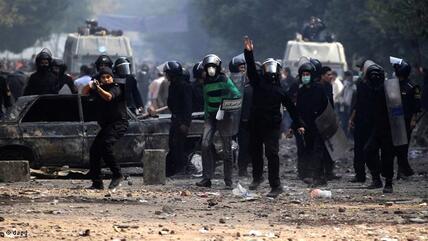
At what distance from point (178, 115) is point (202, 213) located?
5400 mm

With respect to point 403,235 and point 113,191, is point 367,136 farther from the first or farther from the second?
point 403,235

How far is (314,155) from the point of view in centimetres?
1683

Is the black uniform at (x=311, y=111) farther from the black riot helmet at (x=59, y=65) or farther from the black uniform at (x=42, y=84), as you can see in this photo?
the black riot helmet at (x=59, y=65)

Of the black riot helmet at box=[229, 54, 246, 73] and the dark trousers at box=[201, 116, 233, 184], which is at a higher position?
the black riot helmet at box=[229, 54, 246, 73]

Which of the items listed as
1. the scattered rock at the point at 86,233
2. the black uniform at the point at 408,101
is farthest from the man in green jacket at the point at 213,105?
the scattered rock at the point at 86,233

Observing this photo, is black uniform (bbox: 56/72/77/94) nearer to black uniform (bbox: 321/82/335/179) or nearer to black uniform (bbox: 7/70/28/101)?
black uniform (bbox: 321/82/335/179)

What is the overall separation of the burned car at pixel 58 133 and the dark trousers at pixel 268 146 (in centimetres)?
262

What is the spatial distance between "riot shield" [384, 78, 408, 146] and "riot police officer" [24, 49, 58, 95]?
5.92 m

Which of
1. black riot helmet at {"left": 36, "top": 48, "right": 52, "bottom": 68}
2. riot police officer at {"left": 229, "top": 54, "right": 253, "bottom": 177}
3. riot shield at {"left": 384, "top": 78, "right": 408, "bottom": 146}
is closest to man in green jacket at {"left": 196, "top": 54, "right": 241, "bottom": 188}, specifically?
riot police officer at {"left": 229, "top": 54, "right": 253, "bottom": 177}

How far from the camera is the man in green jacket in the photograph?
15.8 meters

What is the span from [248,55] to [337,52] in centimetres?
2050

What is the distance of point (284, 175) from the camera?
19.3 m

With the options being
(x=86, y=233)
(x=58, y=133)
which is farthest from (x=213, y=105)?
(x=86, y=233)

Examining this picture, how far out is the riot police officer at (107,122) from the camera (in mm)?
14805
